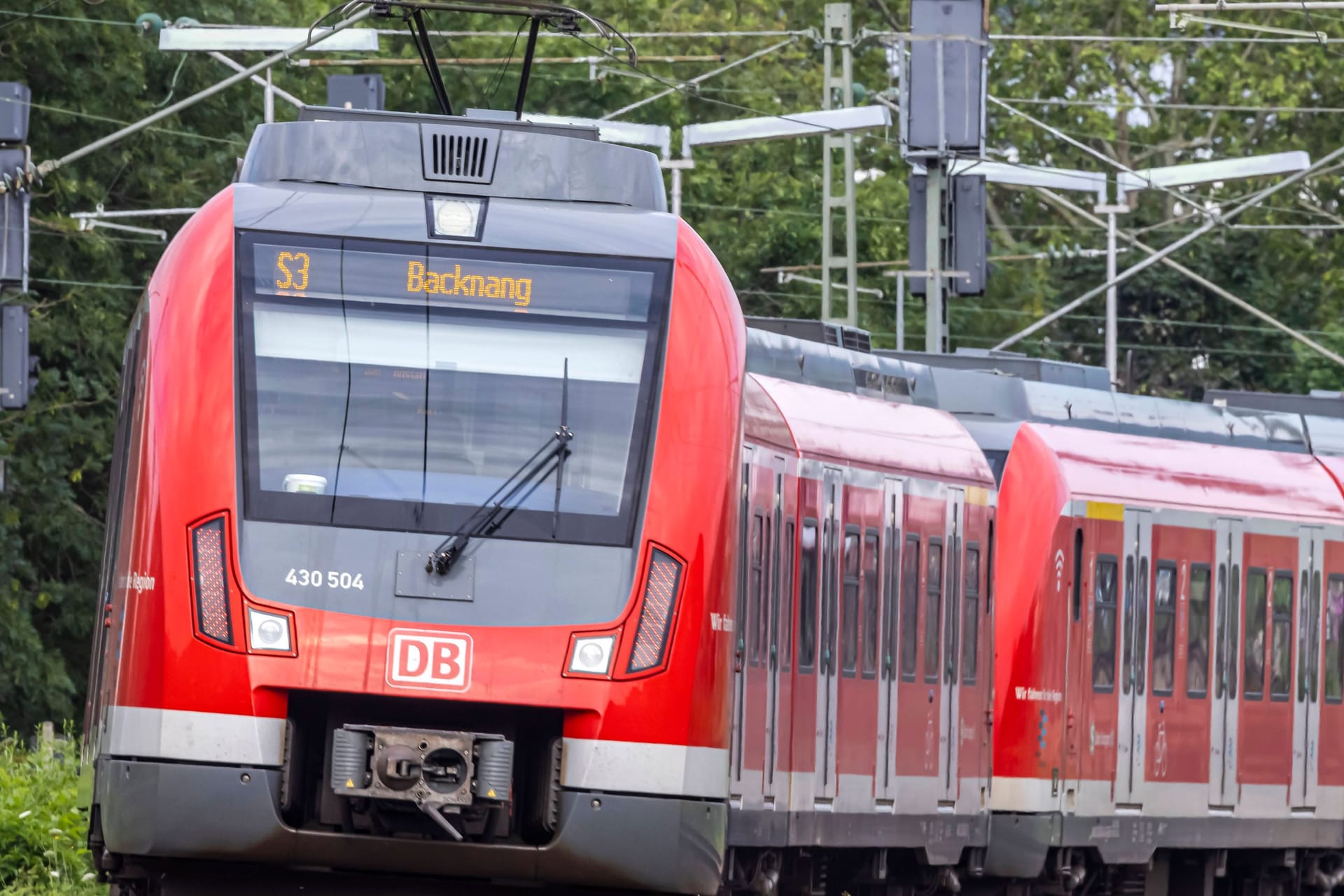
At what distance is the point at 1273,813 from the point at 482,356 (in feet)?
40.8

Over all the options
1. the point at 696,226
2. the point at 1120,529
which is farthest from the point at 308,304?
the point at 696,226

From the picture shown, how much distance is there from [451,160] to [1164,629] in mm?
10212

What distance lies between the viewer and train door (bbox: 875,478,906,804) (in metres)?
17.3

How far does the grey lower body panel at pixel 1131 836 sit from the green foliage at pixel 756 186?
56.3 ft

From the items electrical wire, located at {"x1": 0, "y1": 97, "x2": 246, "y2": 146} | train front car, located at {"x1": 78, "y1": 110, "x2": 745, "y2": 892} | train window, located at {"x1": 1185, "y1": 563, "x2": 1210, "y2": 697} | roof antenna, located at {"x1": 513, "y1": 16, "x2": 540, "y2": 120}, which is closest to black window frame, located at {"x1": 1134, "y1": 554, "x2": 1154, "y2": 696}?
train window, located at {"x1": 1185, "y1": 563, "x2": 1210, "y2": 697}

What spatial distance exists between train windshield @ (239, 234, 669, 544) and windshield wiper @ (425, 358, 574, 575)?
2cm

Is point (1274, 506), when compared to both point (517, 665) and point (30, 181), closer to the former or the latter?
point (30, 181)

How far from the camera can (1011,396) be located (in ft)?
68.8

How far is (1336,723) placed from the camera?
77.4 ft

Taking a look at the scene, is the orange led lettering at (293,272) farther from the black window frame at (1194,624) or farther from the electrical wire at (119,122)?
the electrical wire at (119,122)

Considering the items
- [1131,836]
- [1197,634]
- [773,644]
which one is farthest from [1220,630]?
[773,644]

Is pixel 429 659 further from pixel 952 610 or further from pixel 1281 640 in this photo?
pixel 1281 640

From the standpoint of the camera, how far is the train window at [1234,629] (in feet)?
73.1

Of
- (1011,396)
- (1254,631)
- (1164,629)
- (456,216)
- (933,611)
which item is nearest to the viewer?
(456,216)
